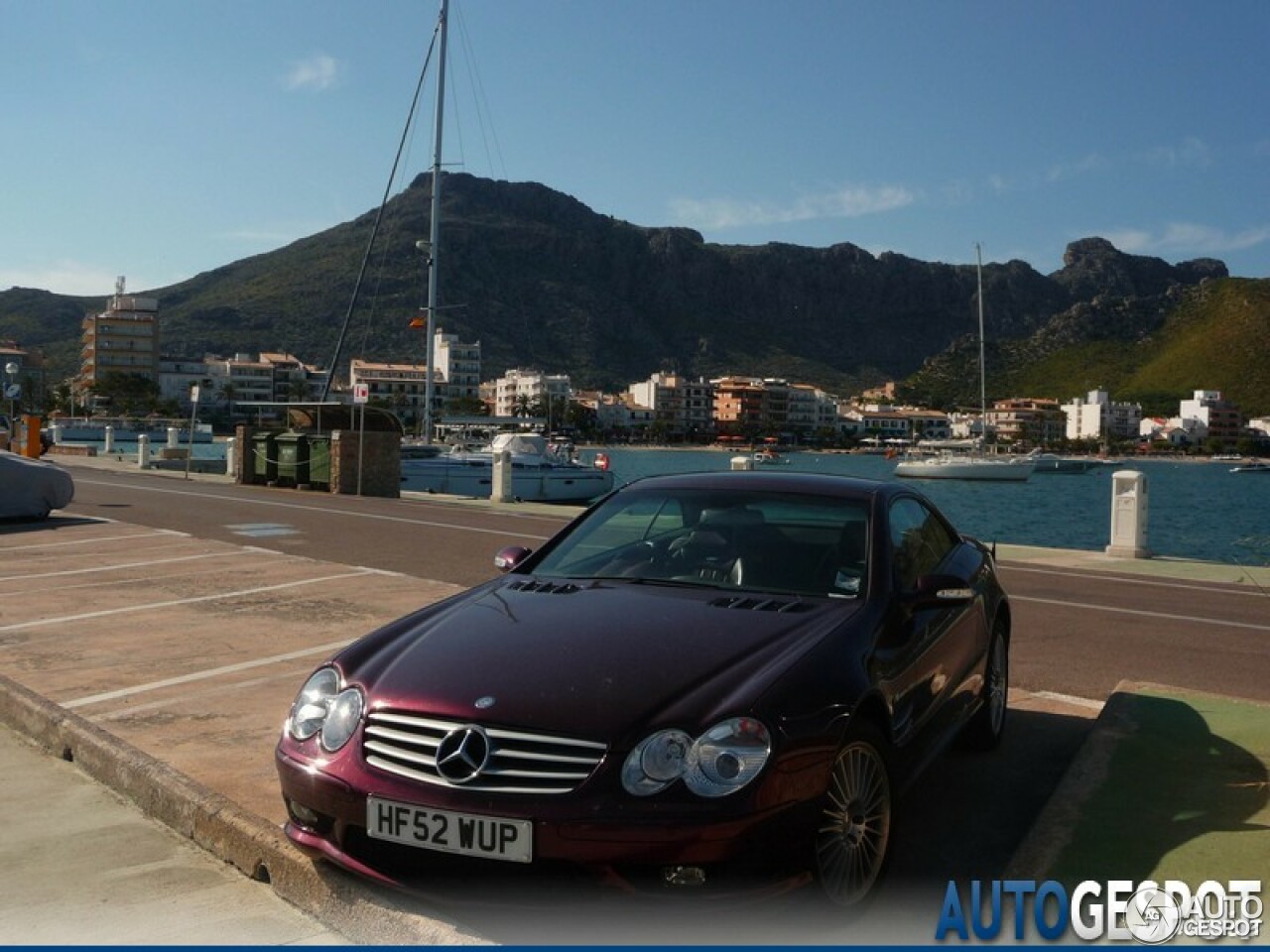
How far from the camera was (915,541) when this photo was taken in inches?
220

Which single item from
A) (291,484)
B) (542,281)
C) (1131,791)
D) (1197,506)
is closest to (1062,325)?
(542,281)

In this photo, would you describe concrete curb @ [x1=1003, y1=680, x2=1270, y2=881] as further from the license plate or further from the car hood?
the license plate

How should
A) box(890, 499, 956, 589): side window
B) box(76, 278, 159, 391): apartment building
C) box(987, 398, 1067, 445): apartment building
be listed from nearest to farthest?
box(890, 499, 956, 589): side window → box(76, 278, 159, 391): apartment building → box(987, 398, 1067, 445): apartment building

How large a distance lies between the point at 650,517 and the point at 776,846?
2.25 metres

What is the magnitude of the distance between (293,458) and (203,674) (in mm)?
21985

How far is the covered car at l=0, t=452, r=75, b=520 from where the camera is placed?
1661 centimetres

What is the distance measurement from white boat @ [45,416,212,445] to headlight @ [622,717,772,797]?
75.2 metres

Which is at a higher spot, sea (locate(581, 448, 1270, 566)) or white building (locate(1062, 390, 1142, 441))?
white building (locate(1062, 390, 1142, 441))

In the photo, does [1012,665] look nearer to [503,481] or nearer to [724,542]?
[724,542]

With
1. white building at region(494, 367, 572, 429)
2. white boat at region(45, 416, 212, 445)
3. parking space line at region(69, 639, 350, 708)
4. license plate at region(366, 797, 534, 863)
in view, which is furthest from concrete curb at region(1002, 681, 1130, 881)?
white building at region(494, 367, 572, 429)

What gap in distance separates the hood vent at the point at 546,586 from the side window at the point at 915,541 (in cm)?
133

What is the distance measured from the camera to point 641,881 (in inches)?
134

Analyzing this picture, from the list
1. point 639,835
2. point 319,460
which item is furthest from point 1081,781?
point 319,460

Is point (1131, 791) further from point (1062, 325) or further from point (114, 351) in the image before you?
point (1062, 325)
